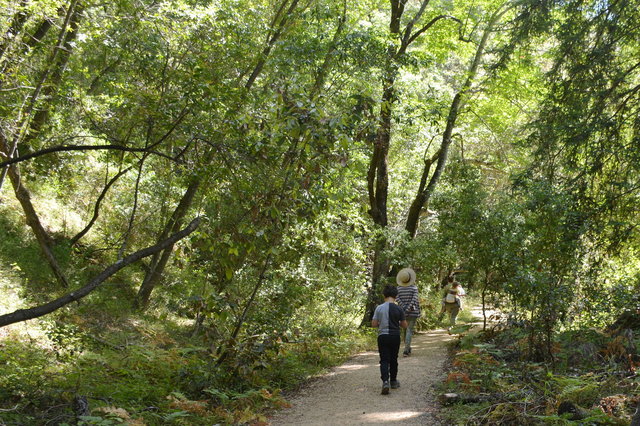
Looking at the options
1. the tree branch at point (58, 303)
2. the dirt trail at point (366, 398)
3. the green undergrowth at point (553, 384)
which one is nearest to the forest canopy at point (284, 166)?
the tree branch at point (58, 303)

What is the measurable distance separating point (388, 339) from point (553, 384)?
8.04 feet

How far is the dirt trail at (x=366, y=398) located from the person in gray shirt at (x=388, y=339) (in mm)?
230

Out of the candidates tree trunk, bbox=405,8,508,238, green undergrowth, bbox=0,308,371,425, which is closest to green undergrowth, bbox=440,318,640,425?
green undergrowth, bbox=0,308,371,425

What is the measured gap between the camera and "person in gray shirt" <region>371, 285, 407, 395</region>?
852cm

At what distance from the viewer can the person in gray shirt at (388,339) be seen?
27.9 feet

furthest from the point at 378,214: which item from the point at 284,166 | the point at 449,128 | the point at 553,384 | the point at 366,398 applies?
the point at 553,384

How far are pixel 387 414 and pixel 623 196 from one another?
282 inches

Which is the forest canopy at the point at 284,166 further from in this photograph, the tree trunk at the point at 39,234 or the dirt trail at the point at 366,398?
the dirt trail at the point at 366,398

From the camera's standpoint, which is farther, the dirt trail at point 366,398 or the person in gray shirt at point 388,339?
the person in gray shirt at point 388,339

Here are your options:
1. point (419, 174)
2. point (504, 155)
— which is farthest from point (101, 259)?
point (504, 155)

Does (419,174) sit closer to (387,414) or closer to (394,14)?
(394,14)

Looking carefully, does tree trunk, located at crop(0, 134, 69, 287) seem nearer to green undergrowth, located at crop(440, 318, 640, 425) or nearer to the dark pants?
the dark pants

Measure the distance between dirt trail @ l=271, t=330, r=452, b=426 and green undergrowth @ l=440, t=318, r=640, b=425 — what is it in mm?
390

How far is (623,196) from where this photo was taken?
432 inches
